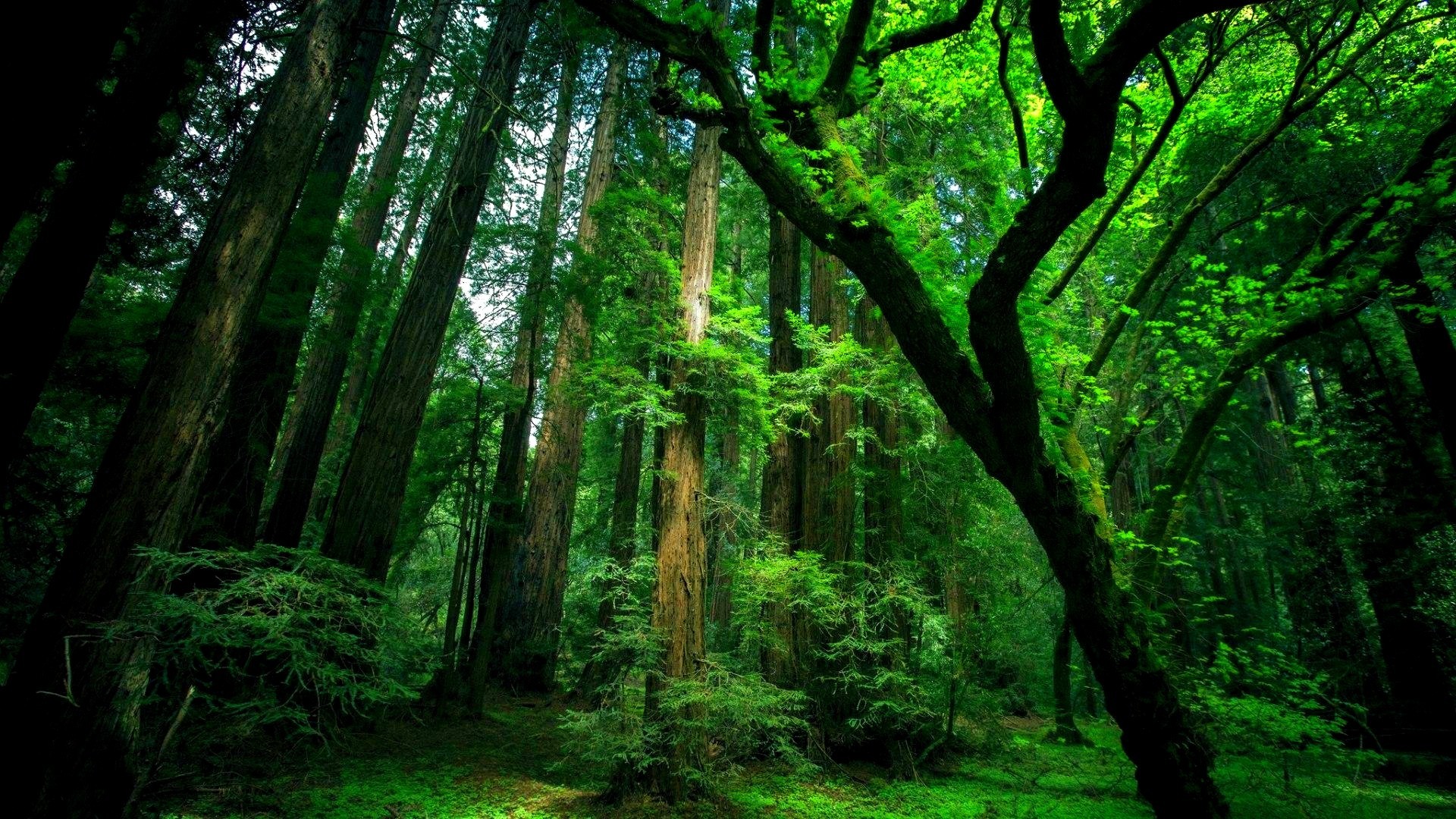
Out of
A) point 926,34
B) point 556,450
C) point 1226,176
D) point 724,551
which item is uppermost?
point 1226,176

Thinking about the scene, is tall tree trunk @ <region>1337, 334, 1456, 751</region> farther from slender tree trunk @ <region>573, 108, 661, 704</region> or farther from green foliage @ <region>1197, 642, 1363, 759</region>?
slender tree trunk @ <region>573, 108, 661, 704</region>

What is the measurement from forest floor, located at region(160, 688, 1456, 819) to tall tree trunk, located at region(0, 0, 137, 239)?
3.47m

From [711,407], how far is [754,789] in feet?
12.2

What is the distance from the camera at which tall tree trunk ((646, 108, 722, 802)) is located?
4.70 meters

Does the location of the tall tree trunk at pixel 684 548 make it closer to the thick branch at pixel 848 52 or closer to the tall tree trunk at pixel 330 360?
the thick branch at pixel 848 52

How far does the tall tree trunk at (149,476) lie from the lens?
7.86 feet

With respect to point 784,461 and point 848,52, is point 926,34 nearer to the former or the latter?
point 848,52

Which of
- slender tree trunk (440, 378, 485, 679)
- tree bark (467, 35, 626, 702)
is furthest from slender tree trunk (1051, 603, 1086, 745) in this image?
slender tree trunk (440, 378, 485, 679)

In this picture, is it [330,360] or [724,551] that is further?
[724,551]

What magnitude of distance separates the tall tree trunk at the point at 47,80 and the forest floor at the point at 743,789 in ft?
11.4

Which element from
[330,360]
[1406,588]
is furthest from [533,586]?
[1406,588]

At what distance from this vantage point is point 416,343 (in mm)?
5754

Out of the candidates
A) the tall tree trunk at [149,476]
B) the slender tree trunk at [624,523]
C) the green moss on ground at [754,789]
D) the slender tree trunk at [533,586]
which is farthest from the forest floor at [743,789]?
the slender tree trunk at [533,586]

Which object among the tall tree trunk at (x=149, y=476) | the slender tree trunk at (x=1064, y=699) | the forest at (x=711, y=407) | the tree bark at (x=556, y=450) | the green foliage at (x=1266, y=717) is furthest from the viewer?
the slender tree trunk at (x=1064, y=699)
